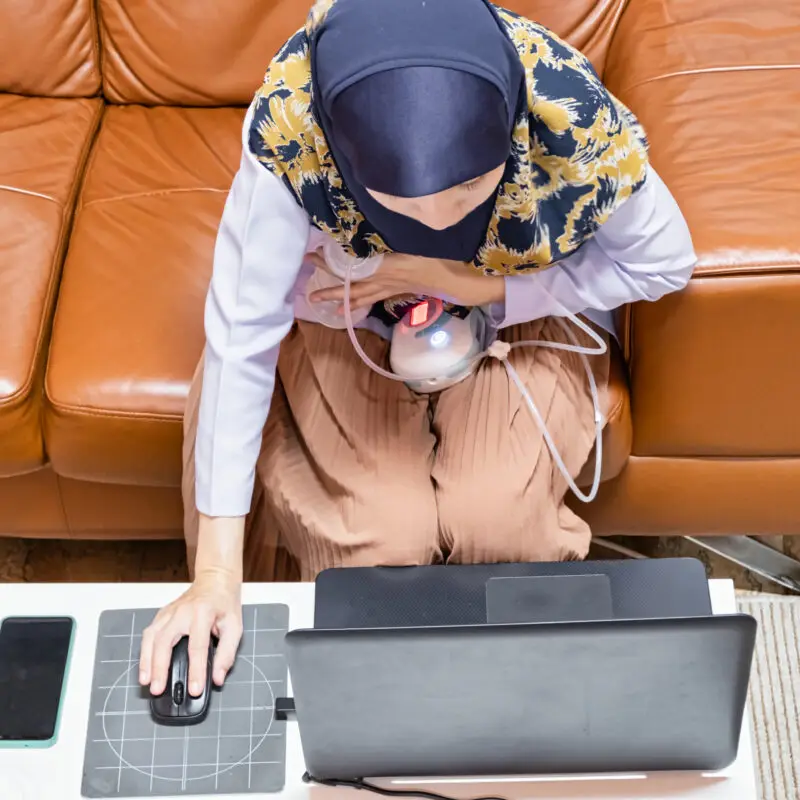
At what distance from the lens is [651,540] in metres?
1.80

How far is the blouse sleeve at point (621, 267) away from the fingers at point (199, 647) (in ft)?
1.59

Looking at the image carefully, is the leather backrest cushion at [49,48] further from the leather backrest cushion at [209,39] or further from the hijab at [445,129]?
the hijab at [445,129]

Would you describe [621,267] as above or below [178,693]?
above

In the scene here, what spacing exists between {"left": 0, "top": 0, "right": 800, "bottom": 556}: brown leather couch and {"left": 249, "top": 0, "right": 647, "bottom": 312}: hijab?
0.23 m

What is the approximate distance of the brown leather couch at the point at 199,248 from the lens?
1.30m

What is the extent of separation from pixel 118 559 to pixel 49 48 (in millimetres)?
837

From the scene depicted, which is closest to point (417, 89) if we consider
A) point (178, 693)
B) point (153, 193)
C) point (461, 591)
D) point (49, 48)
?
point (461, 591)

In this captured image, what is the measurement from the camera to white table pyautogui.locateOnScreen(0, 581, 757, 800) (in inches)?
37.7

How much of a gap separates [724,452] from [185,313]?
758 millimetres

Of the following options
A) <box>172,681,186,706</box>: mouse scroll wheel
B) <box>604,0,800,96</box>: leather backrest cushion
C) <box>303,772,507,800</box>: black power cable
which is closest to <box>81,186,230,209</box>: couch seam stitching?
<box>604,0,800,96</box>: leather backrest cushion

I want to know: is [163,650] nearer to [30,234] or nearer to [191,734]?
[191,734]

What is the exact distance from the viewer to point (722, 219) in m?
1.26

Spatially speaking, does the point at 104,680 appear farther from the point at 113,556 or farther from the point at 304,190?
the point at 113,556

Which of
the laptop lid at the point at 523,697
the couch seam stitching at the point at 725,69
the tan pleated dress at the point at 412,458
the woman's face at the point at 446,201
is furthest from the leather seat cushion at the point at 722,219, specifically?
the laptop lid at the point at 523,697
